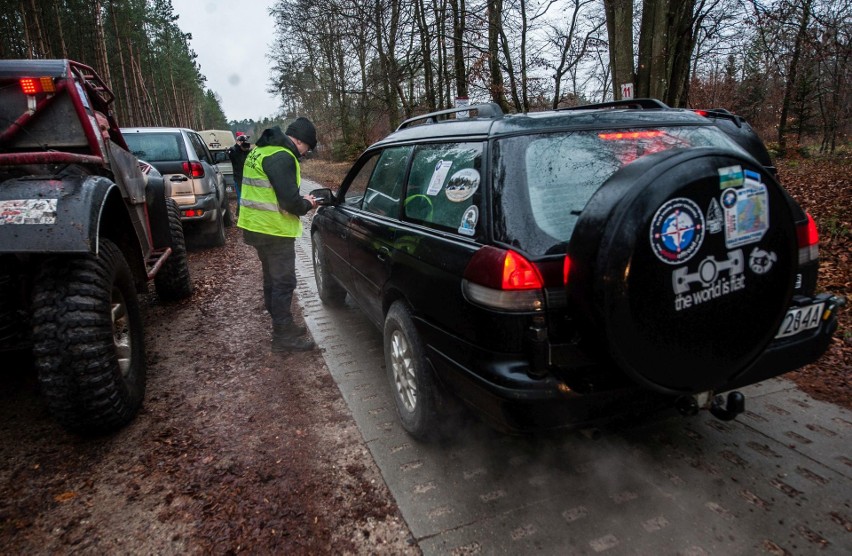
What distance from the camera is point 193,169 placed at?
7.81 metres

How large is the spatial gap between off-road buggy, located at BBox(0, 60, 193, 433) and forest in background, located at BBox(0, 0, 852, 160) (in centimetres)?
884

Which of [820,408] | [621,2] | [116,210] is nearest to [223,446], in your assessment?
[116,210]

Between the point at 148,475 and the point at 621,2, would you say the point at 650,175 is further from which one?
the point at 621,2

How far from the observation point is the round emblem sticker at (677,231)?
176 centimetres

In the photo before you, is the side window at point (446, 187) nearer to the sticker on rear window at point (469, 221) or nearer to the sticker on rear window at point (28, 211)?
the sticker on rear window at point (469, 221)

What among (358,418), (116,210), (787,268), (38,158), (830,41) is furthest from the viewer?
(830,41)

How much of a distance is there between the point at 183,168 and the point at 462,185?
6.72 m

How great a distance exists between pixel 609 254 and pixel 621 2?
922cm

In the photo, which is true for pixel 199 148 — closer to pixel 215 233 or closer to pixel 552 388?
pixel 215 233

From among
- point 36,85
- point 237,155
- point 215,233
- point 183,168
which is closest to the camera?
point 36,85

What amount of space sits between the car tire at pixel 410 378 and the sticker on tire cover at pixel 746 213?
4.94 feet

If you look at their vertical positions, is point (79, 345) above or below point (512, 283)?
below

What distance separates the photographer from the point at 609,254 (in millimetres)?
1761

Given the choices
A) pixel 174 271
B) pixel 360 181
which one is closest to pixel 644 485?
pixel 360 181
